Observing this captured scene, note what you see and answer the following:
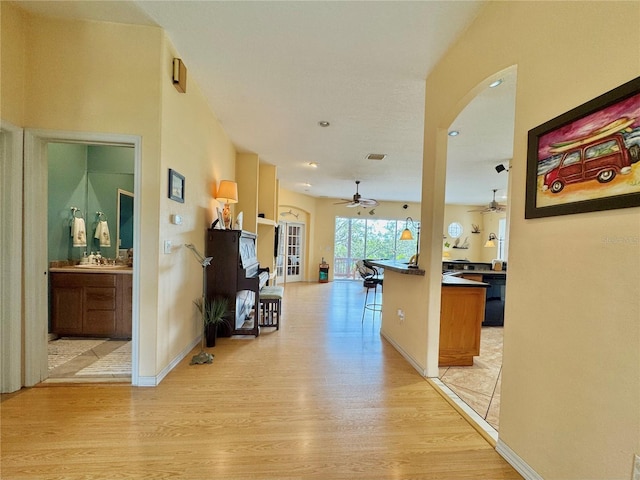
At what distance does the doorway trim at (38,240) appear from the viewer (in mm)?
2219

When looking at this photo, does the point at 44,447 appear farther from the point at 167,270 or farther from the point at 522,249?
the point at 522,249

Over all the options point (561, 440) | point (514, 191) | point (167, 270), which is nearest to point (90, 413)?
point (167, 270)

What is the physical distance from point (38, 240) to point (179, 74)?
1.86m

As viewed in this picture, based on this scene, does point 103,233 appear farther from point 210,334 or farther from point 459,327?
point 459,327

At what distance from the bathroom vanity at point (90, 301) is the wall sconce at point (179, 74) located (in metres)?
2.18

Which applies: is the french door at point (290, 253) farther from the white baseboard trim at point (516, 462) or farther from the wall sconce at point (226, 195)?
the white baseboard trim at point (516, 462)

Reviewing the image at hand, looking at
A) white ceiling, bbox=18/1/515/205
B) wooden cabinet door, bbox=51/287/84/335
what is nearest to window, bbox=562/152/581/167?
white ceiling, bbox=18/1/515/205

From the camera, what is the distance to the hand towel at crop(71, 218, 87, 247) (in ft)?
11.4

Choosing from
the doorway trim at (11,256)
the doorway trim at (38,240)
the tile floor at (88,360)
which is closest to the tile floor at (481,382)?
the doorway trim at (38,240)

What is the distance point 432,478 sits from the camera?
1.48 meters

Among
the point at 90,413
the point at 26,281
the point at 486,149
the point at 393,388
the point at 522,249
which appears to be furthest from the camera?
the point at 486,149

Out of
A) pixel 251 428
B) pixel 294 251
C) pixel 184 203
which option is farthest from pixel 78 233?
pixel 294 251

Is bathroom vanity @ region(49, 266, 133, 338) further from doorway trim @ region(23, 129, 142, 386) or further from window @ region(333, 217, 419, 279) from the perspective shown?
window @ region(333, 217, 419, 279)

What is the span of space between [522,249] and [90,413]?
3.06 metres
